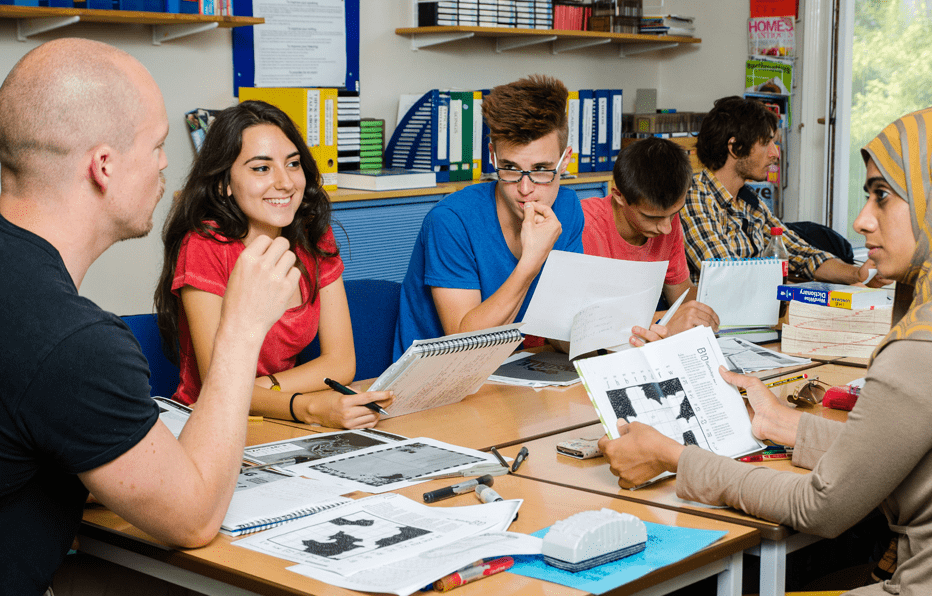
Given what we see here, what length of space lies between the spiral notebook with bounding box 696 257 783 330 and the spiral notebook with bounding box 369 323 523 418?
34.0 inches

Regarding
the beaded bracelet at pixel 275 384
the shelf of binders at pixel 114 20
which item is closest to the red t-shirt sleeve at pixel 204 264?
the beaded bracelet at pixel 275 384

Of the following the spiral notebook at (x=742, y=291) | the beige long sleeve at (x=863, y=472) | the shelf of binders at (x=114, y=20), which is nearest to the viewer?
the beige long sleeve at (x=863, y=472)

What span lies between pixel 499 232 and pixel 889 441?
1344 mm

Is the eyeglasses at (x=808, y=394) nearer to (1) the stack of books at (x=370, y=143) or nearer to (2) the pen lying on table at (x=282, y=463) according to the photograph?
(2) the pen lying on table at (x=282, y=463)

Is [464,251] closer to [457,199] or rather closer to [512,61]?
[457,199]

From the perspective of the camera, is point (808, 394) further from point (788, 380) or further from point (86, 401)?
point (86, 401)

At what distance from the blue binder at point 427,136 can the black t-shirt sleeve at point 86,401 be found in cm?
296

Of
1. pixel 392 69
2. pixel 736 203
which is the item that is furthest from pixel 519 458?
pixel 392 69

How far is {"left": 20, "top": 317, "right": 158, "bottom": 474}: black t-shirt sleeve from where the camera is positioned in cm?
103

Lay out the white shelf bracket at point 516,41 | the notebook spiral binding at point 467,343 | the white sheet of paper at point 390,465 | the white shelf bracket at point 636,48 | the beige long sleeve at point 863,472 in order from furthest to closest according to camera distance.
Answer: the white shelf bracket at point 636,48 → the white shelf bracket at point 516,41 → the notebook spiral binding at point 467,343 → the white sheet of paper at point 390,465 → the beige long sleeve at point 863,472

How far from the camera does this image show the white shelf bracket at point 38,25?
9.80 feet

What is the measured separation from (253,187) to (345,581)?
123cm

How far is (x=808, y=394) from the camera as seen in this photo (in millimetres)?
1856

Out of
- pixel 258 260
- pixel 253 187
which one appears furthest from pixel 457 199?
pixel 258 260
